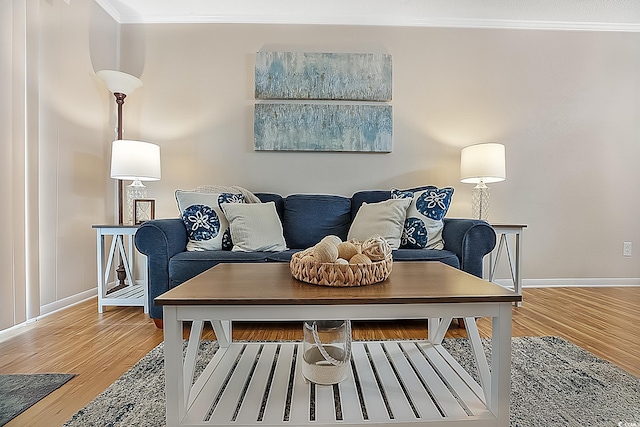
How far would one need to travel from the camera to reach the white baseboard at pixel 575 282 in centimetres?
307

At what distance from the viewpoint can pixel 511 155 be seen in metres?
3.06

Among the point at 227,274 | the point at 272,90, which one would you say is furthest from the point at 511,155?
the point at 227,274

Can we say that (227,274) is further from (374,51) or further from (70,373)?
(374,51)

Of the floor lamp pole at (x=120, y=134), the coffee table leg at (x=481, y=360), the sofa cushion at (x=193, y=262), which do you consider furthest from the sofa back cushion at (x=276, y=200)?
the coffee table leg at (x=481, y=360)

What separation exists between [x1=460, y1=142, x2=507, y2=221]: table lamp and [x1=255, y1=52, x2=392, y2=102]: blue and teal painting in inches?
36.4

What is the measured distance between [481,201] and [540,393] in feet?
5.89

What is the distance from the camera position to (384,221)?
7.65 ft

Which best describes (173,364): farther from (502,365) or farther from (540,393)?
(540,393)

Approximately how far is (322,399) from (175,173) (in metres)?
2.45

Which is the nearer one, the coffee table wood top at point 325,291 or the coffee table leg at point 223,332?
the coffee table wood top at point 325,291

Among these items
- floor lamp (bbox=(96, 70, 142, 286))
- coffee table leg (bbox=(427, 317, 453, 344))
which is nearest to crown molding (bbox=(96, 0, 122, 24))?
floor lamp (bbox=(96, 70, 142, 286))

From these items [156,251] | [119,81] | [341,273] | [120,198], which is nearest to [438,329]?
[341,273]

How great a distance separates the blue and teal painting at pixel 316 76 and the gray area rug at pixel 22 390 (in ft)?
7.60

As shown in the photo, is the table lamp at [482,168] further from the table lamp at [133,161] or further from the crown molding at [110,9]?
the crown molding at [110,9]
